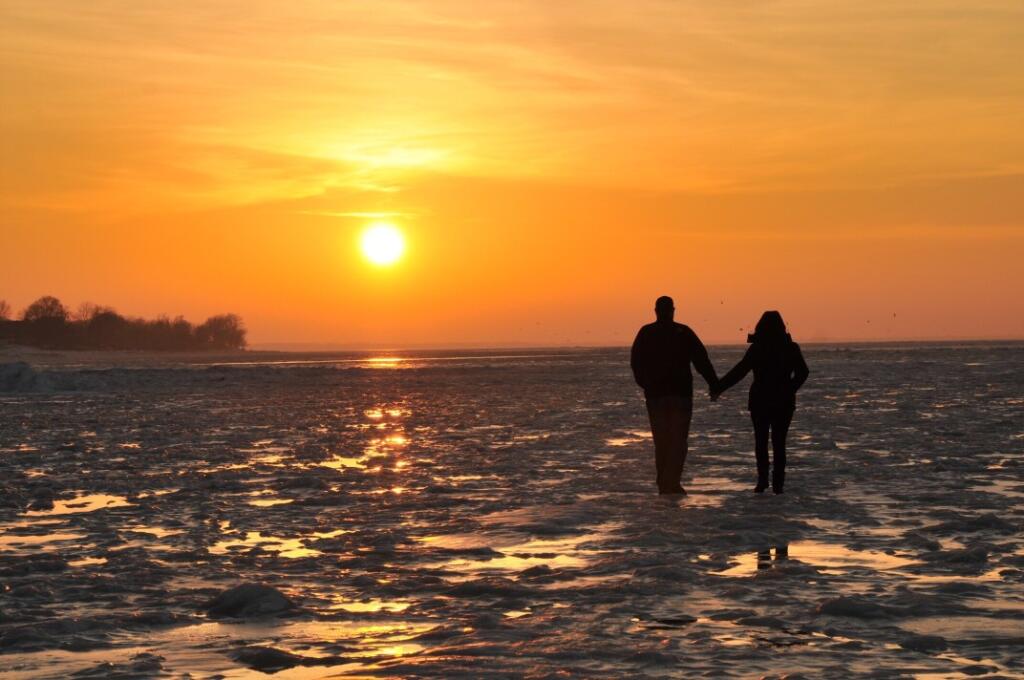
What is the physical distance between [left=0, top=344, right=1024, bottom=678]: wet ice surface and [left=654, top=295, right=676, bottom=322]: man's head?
208 centimetres

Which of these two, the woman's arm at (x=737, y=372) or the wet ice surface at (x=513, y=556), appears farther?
the woman's arm at (x=737, y=372)

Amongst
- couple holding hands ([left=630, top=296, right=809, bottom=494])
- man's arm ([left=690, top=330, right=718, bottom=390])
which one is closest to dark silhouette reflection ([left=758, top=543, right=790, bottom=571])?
couple holding hands ([left=630, top=296, right=809, bottom=494])

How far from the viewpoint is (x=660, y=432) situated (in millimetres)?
14680

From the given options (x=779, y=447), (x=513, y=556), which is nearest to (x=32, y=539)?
(x=513, y=556)

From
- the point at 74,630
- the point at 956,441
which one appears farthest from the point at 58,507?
the point at 956,441

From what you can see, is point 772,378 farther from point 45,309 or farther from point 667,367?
point 45,309

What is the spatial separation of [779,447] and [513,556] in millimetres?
5229

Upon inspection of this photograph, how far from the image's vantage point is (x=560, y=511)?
1305 centimetres

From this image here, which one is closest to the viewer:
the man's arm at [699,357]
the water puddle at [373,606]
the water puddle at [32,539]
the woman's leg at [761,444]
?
the water puddle at [373,606]

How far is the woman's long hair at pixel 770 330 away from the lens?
15.1 metres

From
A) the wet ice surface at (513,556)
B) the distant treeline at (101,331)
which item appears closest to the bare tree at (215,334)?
the distant treeline at (101,331)

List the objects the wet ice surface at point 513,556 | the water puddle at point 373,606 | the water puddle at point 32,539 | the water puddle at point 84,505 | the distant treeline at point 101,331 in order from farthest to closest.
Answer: the distant treeline at point 101,331
the water puddle at point 84,505
the water puddle at point 32,539
the water puddle at point 373,606
the wet ice surface at point 513,556

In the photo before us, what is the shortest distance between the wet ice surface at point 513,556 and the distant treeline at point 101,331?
142 metres

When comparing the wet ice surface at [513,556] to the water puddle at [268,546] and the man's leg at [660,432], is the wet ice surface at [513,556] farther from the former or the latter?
the man's leg at [660,432]
